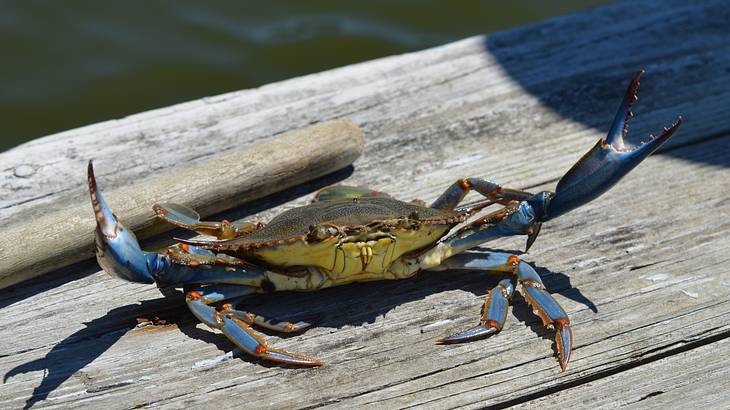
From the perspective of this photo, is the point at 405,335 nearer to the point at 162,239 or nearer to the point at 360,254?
the point at 360,254

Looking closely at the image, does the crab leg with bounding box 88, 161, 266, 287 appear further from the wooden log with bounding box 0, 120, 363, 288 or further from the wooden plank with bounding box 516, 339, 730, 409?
the wooden plank with bounding box 516, 339, 730, 409

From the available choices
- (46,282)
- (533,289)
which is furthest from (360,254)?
(46,282)

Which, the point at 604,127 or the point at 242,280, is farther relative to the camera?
the point at 604,127

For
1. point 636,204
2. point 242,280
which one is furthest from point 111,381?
point 636,204

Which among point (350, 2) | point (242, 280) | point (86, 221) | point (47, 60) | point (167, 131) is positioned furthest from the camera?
point (350, 2)

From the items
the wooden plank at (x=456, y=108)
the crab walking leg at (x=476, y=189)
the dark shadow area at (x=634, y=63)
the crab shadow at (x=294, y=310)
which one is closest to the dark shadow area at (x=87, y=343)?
the crab shadow at (x=294, y=310)

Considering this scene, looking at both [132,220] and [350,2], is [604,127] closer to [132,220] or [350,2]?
[132,220]

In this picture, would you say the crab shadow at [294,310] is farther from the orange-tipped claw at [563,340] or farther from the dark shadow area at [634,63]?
the dark shadow area at [634,63]
